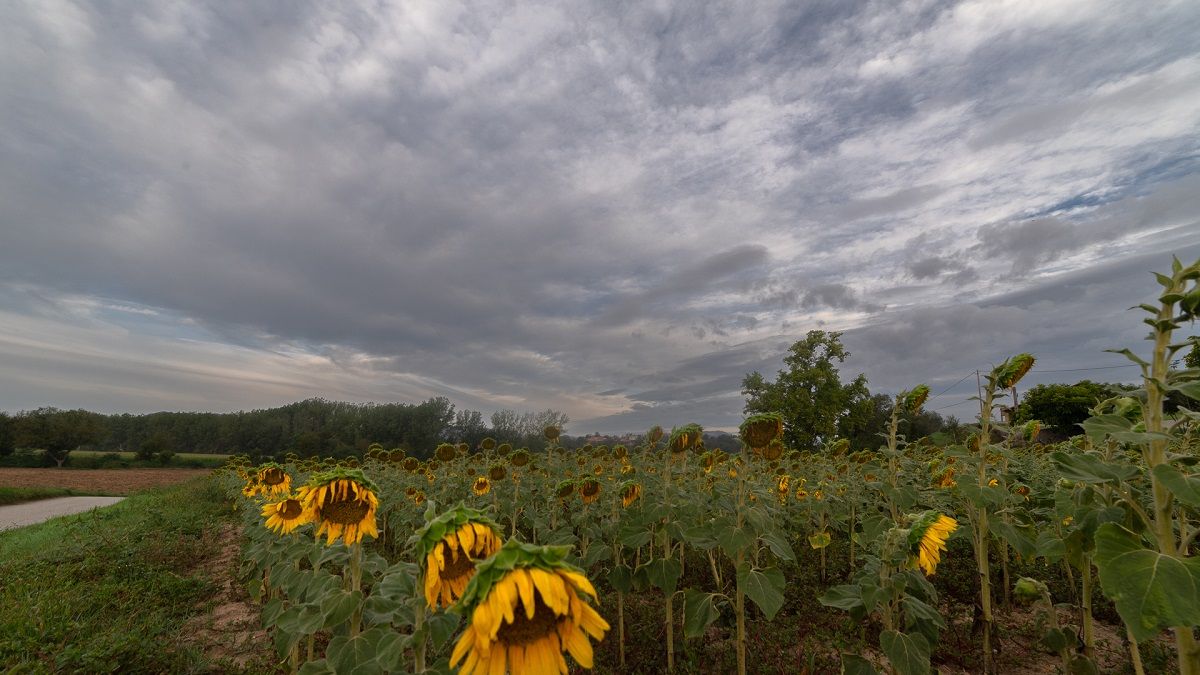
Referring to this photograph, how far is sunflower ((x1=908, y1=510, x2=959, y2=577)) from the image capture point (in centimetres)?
279

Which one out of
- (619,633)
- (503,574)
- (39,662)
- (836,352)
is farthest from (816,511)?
(836,352)

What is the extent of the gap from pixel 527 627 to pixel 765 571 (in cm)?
209

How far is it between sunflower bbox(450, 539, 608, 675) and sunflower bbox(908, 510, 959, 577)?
2204 millimetres

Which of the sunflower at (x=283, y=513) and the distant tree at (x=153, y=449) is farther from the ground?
the sunflower at (x=283, y=513)

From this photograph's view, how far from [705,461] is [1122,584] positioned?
4.62 m

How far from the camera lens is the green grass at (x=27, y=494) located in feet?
70.9

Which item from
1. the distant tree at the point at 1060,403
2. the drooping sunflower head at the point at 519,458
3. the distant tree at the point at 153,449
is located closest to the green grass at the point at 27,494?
the distant tree at the point at 153,449

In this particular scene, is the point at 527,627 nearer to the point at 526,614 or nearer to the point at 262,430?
the point at 526,614

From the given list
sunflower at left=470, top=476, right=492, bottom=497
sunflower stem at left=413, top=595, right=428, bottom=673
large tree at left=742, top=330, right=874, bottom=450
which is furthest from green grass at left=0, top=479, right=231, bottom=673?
large tree at left=742, top=330, right=874, bottom=450

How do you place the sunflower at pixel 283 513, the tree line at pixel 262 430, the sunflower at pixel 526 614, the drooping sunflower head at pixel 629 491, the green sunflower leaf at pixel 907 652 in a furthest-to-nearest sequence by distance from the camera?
the tree line at pixel 262 430 < the drooping sunflower head at pixel 629 491 < the sunflower at pixel 283 513 < the green sunflower leaf at pixel 907 652 < the sunflower at pixel 526 614

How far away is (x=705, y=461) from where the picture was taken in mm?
6359

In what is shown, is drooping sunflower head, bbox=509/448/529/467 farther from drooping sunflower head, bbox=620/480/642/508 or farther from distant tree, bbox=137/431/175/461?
distant tree, bbox=137/431/175/461

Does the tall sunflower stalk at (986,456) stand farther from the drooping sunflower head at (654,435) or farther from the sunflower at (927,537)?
the drooping sunflower head at (654,435)

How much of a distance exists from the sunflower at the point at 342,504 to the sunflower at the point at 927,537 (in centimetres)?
291
